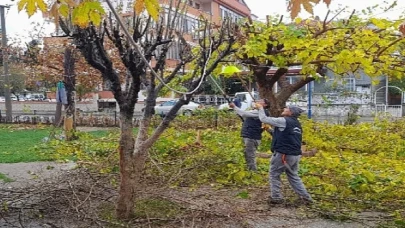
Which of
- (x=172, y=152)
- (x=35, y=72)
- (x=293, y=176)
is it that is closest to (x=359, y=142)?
(x=172, y=152)

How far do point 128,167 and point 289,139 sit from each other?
2.41 m

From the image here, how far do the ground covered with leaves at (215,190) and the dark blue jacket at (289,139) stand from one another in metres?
0.78

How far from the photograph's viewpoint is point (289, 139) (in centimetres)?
672

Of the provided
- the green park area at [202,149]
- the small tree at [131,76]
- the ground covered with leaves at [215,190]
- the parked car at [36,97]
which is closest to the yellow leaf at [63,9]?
the green park area at [202,149]

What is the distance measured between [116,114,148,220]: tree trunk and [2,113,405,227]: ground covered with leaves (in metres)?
0.18

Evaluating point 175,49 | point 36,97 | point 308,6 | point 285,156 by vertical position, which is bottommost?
point 285,156

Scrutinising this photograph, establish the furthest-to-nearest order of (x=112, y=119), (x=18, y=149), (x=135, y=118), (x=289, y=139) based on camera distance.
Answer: (x=112, y=119), (x=135, y=118), (x=18, y=149), (x=289, y=139)

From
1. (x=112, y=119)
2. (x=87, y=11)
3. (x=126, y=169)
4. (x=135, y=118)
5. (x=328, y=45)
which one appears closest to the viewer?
(x=87, y=11)

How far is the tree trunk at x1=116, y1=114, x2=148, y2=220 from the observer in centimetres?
555

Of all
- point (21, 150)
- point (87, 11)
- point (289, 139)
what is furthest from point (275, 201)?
point (21, 150)

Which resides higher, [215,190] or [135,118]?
[135,118]

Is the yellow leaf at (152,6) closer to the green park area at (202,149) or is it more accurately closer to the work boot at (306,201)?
the green park area at (202,149)

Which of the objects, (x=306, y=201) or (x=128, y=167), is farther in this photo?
(x=306, y=201)

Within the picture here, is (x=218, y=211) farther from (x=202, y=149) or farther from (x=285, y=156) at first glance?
(x=202, y=149)
